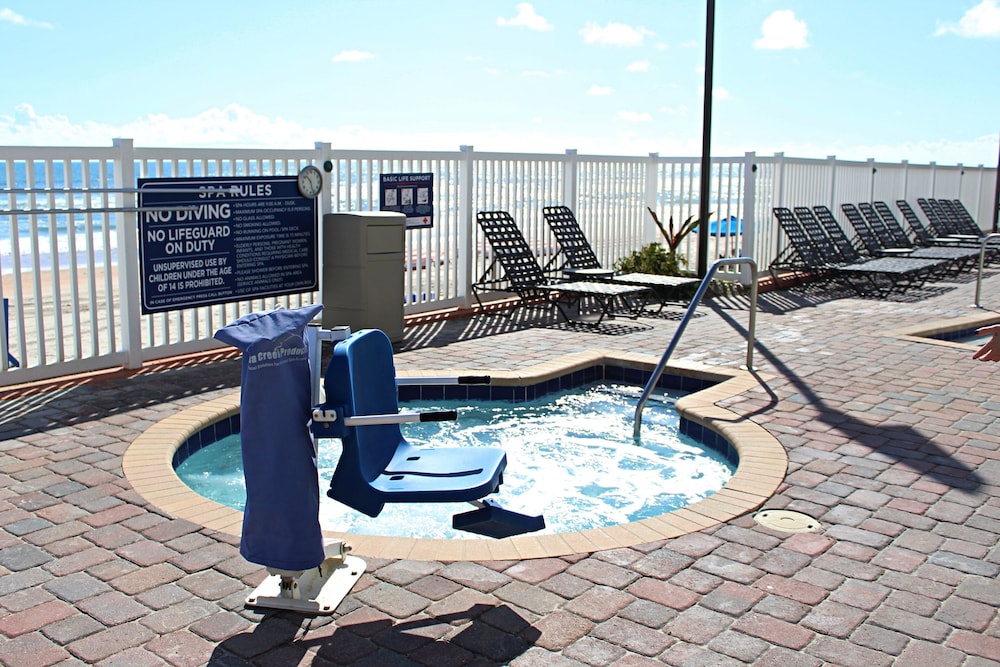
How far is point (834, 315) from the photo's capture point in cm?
1100

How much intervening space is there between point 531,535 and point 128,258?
4.63 m

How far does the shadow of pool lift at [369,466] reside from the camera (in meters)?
3.40

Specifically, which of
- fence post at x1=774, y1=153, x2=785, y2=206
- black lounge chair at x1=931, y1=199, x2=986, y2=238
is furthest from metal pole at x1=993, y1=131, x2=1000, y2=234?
fence post at x1=774, y1=153, x2=785, y2=206

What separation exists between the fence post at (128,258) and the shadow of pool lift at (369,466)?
4.14 m

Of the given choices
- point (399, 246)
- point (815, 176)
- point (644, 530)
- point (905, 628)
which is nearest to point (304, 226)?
point (399, 246)

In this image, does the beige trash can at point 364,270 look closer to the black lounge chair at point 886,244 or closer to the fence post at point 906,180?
the black lounge chair at point 886,244

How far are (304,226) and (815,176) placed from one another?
33.7 ft

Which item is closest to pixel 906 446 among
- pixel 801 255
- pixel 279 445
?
pixel 279 445

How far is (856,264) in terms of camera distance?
44.8ft

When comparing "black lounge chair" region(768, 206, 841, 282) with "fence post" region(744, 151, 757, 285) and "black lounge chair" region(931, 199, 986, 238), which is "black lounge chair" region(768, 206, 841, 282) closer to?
"fence post" region(744, 151, 757, 285)

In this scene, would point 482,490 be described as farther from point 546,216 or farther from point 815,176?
point 815,176

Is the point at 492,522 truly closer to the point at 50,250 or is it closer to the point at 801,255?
the point at 50,250

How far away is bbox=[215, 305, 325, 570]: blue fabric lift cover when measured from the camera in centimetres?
326

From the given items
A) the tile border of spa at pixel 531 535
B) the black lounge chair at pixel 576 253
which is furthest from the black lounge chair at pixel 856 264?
the tile border of spa at pixel 531 535
